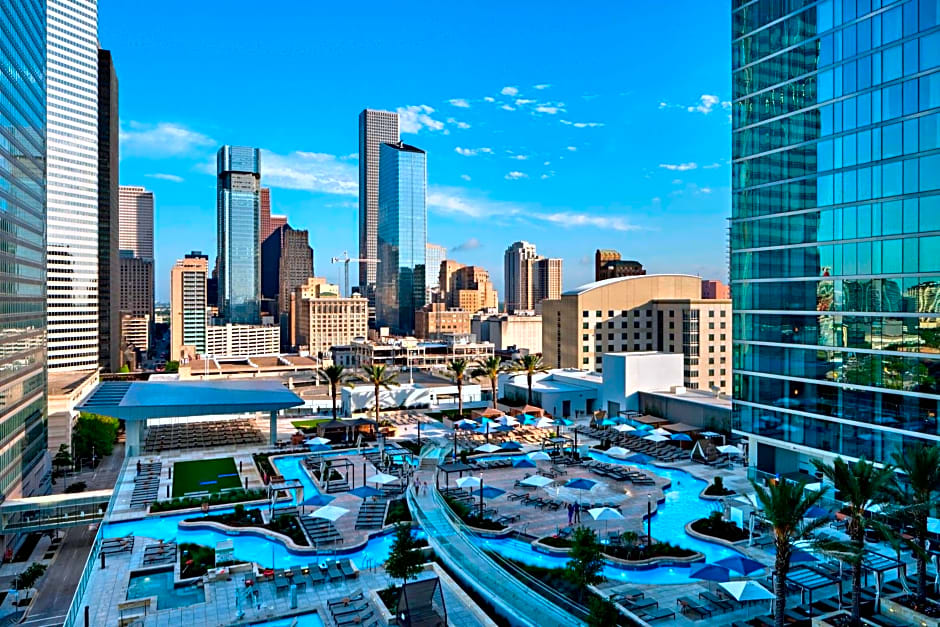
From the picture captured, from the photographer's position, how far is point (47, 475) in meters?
49.5

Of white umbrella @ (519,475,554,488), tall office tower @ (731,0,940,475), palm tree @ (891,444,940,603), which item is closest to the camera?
palm tree @ (891,444,940,603)

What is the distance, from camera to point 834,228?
117 feet

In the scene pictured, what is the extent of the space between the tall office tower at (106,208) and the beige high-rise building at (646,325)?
95.8 m

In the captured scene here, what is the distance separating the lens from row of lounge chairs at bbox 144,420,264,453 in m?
54.0

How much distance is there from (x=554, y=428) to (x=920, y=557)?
39260 mm

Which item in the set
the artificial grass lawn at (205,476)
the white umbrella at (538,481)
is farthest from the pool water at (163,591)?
the white umbrella at (538,481)

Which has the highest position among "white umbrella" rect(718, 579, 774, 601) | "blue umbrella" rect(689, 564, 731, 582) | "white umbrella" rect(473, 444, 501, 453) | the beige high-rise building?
the beige high-rise building

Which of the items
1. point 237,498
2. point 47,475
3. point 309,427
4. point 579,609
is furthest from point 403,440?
point 579,609

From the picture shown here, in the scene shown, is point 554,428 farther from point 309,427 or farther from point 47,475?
point 47,475

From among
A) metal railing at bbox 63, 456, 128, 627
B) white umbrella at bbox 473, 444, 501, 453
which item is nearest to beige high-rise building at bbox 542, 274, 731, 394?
white umbrella at bbox 473, 444, 501, 453

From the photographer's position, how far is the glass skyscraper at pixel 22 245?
40906 millimetres

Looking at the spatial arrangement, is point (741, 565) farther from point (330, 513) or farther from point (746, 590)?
point (330, 513)

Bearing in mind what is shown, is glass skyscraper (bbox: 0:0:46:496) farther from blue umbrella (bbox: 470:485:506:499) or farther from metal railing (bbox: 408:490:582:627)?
blue umbrella (bbox: 470:485:506:499)

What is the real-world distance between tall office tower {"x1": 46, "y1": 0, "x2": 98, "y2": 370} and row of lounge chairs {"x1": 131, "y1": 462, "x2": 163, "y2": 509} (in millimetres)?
90693
